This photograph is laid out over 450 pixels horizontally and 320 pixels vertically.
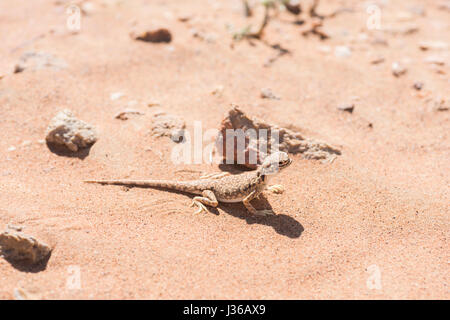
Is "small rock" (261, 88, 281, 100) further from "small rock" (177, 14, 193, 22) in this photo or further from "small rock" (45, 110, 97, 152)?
"small rock" (177, 14, 193, 22)

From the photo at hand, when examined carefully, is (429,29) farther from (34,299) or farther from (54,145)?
(34,299)

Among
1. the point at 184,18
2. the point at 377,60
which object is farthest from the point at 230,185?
the point at 184,18

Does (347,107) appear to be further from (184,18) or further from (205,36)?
(184,18)

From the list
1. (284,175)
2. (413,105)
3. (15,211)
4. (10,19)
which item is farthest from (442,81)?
(10,19)

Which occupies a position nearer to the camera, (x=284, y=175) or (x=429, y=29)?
(x=284, y=175)

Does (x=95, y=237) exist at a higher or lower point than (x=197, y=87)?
lower

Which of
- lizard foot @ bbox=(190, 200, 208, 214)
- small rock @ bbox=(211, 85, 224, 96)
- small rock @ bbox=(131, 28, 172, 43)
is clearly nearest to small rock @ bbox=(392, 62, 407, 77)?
small rock @ bbox=(211, 85, 224, 96)
